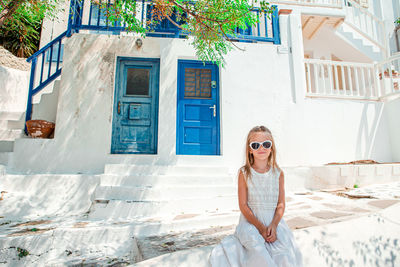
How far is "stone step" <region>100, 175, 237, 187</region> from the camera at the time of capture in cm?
397

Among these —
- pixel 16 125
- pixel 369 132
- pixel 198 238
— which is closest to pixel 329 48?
pixel 369 132

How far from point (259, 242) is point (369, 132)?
5988 millimetres

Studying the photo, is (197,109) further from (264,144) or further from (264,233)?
(264,233)

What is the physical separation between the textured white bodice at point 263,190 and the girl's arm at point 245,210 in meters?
0.04

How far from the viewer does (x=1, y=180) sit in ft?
12.7

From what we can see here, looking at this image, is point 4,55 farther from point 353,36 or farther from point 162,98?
point 353,36

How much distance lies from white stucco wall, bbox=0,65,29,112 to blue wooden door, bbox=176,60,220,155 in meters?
5.26

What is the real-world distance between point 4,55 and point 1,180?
6790 mm

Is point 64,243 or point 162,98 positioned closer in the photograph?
point 64,243

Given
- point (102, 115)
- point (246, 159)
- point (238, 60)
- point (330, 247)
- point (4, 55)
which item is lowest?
point (330, 247)

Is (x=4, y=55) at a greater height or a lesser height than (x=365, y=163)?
greater

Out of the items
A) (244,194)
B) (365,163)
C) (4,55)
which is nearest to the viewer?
(244,194)

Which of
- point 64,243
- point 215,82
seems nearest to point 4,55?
point 215,82

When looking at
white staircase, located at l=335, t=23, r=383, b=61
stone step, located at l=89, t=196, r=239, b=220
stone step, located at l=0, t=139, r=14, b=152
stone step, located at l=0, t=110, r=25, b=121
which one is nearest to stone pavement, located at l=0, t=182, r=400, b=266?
stone step, located at l=89, t=196, r=239, b=220
